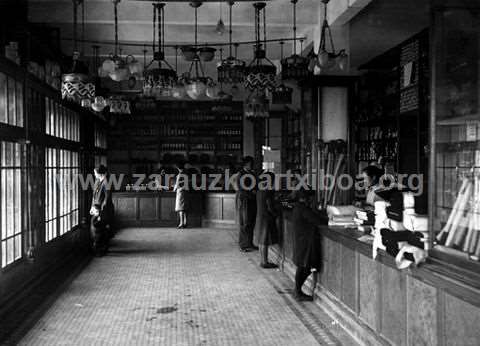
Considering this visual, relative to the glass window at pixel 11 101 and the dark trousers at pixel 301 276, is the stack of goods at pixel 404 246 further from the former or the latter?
the glass window at pixel 11 101

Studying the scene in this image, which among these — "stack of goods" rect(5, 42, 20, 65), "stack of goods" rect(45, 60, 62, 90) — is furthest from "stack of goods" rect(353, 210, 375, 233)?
"stack of goods" rect(45, 60, 62, 90)

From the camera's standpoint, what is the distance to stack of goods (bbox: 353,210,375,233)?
479 cm

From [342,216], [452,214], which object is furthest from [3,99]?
[452,214]

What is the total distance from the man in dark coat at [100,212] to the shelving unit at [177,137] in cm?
644

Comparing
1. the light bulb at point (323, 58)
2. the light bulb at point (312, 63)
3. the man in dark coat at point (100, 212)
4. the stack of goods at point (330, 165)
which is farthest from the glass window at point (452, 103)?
the man in dark coat at point (100, 212)

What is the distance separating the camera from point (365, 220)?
193 inches

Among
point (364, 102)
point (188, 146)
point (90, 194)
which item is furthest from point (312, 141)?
point (188, 146)

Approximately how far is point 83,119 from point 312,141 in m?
4.65

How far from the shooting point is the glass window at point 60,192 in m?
7.94

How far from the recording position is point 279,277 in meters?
7.28

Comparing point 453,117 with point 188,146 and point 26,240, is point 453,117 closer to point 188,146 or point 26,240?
point 26,240

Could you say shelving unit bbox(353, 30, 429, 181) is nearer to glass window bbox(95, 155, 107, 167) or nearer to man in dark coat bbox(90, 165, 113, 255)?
man in dark coat bbox(90, 165, 113, 255)

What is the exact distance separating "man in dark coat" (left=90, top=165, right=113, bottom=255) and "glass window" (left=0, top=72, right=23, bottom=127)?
8.42 ft

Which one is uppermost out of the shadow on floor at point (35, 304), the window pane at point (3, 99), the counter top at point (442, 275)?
the window pane at point (3, 99)
